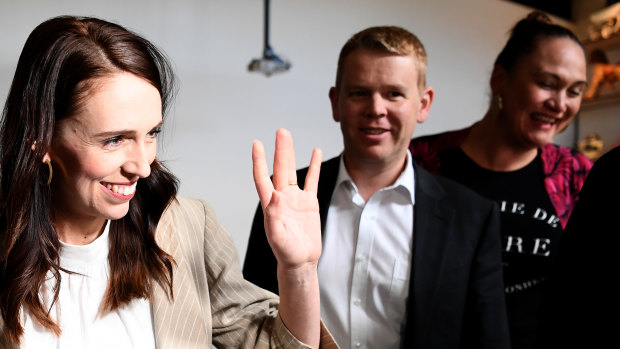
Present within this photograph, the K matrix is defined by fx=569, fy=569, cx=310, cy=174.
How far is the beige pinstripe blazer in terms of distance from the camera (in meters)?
1.11

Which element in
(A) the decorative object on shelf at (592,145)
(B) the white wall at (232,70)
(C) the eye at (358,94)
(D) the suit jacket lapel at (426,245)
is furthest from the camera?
(A) the decorative object on shelf at (592,145)

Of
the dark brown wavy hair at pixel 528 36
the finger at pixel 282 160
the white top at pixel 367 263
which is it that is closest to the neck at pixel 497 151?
the dark brown wavy hair at pixel 528 36

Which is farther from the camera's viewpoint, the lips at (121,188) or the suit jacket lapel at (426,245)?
the suit jacket lapel at (426,245)

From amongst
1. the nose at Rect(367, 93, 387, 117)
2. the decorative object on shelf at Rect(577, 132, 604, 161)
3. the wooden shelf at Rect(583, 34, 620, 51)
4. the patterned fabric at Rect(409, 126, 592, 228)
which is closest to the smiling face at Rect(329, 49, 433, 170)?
the nose at Rect(367, 93, 387, 117)

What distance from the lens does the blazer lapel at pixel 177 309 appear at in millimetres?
1087

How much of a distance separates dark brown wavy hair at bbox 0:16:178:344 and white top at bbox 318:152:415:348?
58 centimetres

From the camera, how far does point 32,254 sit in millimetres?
993

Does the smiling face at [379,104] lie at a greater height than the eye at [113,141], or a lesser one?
greater

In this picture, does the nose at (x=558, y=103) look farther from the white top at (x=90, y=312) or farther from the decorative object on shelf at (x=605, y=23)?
the decorative object on shelf at (x=605, y=23)

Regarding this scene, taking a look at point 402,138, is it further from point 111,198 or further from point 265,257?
point 111,198

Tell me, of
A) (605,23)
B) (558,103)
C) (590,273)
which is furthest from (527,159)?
(605,23)

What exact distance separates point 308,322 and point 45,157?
55 centimetres

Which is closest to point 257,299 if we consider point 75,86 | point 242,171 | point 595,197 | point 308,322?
point 308,322

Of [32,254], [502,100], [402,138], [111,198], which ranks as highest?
[502,100]
